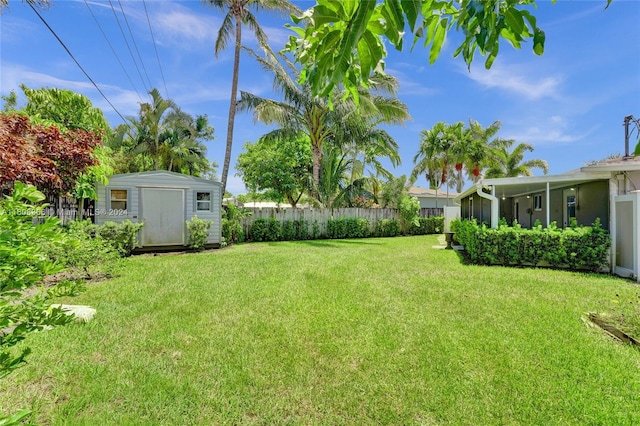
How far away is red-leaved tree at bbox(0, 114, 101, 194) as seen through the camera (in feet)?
17.1

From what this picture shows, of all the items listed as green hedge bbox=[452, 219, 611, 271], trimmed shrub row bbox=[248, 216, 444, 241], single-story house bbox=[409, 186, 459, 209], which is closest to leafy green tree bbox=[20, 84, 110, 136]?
trimmed shrub row bbox=[248, 216, 444, 241]

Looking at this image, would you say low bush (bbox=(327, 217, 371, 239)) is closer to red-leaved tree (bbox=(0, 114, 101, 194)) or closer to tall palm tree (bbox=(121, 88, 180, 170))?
red-leaved tree (bbox=(0, 114, 101, 194))

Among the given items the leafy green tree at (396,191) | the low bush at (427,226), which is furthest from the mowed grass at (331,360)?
the low bush at (427,226)

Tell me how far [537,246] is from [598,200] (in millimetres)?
3143

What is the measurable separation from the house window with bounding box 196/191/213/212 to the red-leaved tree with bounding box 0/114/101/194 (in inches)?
154

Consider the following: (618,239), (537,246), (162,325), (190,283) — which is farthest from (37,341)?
(618,239)

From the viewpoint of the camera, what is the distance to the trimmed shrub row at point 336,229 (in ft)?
46.6

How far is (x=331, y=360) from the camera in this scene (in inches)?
120

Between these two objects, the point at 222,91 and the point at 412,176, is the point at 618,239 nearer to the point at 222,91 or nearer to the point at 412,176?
the point at 222,91

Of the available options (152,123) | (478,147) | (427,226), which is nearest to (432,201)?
(478,147)

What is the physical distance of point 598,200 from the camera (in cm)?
892

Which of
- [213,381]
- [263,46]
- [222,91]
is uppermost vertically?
[263,46]

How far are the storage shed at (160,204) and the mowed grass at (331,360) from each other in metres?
5.52

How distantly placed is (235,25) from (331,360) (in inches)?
600
